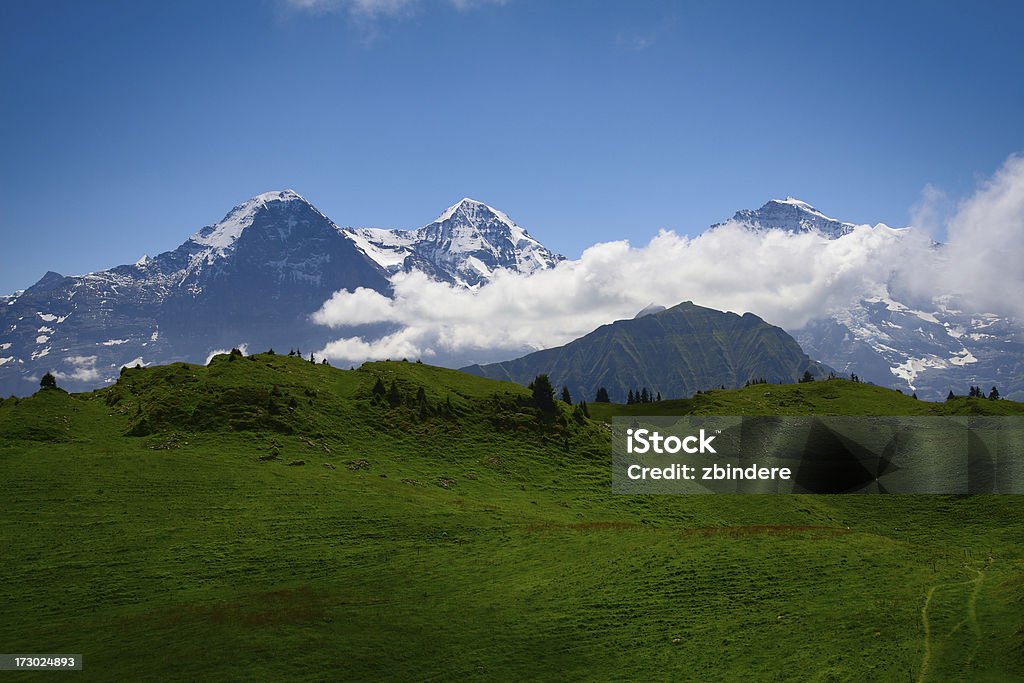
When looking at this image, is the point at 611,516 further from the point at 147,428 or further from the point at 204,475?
the point at 147,428

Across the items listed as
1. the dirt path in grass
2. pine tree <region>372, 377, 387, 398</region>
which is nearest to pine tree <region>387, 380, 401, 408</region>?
pine tree <region>372, 377, 387, 398</region>

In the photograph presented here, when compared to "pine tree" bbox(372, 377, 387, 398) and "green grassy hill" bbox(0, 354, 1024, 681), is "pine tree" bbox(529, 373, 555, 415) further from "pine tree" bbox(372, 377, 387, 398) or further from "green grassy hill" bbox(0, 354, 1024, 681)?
"pine tree" bbox(372, 377, 387, 398)

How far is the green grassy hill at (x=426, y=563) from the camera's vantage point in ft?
161

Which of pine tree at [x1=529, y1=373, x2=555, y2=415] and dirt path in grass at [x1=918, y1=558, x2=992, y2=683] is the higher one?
pine tree at [x1=529, y1=373, x2=555, y2=415]

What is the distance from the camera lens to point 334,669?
158 ft

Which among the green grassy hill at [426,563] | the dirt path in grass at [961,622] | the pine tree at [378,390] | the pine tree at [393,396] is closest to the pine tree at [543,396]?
the green grassy hill at [426,563]

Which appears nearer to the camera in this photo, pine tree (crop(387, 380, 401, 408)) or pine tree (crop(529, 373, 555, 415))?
pine tree (crop(387, 380, 401, 408))

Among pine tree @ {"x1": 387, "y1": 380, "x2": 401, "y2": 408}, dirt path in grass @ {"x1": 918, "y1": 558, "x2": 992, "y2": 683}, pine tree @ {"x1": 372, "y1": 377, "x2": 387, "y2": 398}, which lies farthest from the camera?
pine tree @ {"x1": 372, "y1": 377, "x2": 387, "y2": 398}

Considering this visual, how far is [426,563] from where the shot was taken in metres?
66.9

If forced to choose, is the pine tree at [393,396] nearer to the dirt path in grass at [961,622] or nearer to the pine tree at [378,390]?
the pine tree at [378,390]

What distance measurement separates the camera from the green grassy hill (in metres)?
49.2

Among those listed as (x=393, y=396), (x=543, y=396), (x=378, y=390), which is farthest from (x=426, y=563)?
(x=543, y=396)

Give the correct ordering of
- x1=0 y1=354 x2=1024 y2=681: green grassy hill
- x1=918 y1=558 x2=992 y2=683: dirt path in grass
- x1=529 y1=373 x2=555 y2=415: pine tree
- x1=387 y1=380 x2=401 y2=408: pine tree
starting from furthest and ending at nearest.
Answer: x1=529 y1=373 x2=555 y2=415: pine tree
x1=387 y1=380 x2=401 y2=408: pine tree
x1=0 y1=354 x2=1024 y2=681: green grassy hill
x1=918 y1=558 x2=992 y2=683: dirt path in grass

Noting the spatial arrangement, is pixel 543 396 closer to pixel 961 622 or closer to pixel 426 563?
pixel 426 563
